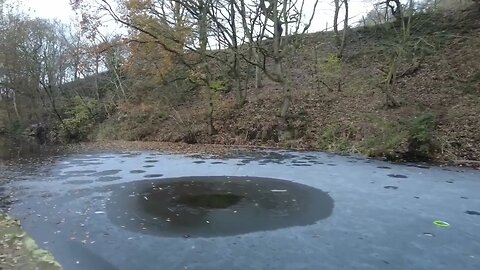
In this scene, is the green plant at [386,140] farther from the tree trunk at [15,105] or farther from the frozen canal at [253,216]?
the tree trunk at [15,105]

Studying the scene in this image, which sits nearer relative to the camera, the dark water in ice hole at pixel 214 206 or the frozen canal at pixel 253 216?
the frozen canal at pixel 253 216

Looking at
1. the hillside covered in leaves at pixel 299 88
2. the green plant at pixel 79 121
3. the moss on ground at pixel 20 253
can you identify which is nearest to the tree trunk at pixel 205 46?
the hillside covered in leaves at pixel 299 88

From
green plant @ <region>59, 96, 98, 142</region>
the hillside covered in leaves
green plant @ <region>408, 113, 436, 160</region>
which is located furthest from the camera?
green plant @ <region>59, 96, 98, 142</region>

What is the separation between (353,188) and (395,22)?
17839 millimetres

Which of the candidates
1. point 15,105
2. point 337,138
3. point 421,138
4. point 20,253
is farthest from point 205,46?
point 15,105

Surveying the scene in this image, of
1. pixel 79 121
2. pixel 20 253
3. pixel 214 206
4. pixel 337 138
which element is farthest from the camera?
pixel 79 121

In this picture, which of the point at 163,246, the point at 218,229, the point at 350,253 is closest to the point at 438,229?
the point at 350,253

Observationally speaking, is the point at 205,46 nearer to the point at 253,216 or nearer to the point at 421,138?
the point at 421,138

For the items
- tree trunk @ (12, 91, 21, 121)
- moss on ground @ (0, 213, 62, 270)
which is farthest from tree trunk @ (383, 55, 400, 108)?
tree trunk @ (12, 91, 21, 121)

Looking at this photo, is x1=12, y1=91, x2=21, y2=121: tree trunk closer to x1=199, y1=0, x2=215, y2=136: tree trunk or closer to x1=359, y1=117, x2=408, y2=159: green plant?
x1=199, y1=0, x2=215, y2=136: tree trunk

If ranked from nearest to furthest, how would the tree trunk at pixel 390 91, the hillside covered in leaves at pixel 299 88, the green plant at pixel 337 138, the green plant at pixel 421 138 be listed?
the green plant at pixel 421 138 → the hillside covered in leaves at pixel 299 88 → the green plant at pixel 337 138 → the tree trunk at pixel 390 91

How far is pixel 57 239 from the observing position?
5551 mm

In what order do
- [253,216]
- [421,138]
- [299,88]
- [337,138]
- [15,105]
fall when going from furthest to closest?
[15,105]
[299,88]
[337,138]
[421,138]
[253,216]

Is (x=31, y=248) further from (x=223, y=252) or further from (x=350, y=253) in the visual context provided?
(x=350, y=253)
